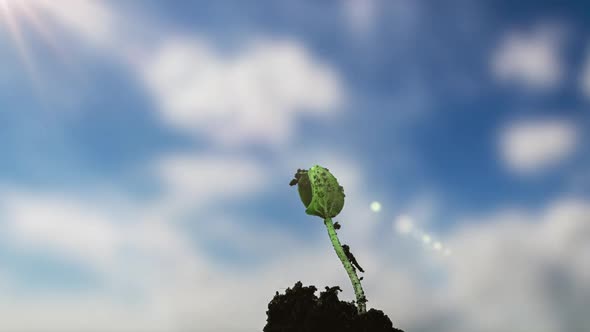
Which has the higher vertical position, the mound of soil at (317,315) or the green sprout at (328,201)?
the green sprout at (328,201)

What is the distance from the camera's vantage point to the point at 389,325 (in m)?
30.8

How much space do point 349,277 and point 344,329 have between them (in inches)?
124

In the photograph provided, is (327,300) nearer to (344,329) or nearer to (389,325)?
(344,329)

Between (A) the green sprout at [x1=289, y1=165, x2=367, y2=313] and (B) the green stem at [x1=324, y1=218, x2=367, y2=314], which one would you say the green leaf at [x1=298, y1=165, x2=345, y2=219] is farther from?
(B) the green stem at [x1=324, y1=218, x2=367, y2=314]

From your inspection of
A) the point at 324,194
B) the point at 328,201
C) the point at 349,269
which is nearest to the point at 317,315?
the point at 349,269

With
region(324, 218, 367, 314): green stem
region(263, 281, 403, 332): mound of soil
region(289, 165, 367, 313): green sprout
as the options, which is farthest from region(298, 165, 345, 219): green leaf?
region(263, 281, 403, 332): mound of soil

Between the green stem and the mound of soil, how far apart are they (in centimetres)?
50

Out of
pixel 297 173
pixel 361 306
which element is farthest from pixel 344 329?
pixel 297 173

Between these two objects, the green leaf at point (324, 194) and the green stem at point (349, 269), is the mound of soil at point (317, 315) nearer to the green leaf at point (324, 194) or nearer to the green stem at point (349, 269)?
the green stem at point (349, 269)

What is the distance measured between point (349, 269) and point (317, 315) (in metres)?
3.58

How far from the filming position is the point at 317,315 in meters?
29.8

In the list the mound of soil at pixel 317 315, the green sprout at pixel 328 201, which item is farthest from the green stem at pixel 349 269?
the mound of soil at pixel 317 315

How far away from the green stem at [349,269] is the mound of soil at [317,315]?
1.65 ft

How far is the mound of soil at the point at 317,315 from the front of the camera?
2997 centimetres
